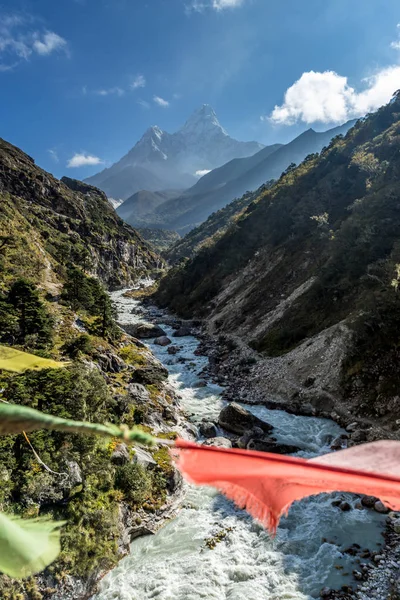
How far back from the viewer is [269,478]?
2215mm

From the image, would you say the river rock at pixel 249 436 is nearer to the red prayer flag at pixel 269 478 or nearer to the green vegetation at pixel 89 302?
the red prayer flag at pixel 269 478

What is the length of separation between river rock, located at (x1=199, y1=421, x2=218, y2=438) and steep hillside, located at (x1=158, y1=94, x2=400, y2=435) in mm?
6811

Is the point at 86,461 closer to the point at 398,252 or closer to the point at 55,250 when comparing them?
the point at 398,252

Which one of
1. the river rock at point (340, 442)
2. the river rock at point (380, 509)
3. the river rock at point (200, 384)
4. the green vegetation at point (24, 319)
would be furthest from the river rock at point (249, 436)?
the green vegetation at point (24, 319)

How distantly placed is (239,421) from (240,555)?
8532mm

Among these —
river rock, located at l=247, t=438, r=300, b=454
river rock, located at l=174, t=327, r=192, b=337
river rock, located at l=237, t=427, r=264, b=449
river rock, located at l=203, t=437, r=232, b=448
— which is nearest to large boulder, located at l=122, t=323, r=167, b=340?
river rock, located at l=174, t=327, r=192, b=337

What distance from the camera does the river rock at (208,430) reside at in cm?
1927

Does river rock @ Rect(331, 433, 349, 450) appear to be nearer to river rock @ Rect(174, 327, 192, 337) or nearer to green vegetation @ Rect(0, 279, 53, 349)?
green vegetation @ Rect(0, 279, 53, 349)

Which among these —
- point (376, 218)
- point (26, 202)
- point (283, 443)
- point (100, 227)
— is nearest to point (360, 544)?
→ point (283, 443)

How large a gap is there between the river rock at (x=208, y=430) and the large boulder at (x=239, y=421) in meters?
0.71

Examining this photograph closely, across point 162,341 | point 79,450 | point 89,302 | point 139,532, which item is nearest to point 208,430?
point 139,532

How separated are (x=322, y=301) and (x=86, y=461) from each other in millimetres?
24759

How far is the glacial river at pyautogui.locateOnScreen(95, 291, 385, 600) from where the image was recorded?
9.99m

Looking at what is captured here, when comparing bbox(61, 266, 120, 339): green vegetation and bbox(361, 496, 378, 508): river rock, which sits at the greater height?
bbox(61, 266, 120, 339): green vegetation
